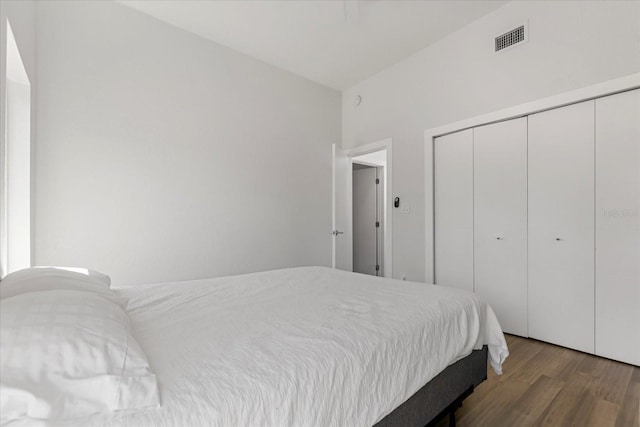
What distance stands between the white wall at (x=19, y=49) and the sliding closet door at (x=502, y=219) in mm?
3419

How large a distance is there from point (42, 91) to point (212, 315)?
2.38 m

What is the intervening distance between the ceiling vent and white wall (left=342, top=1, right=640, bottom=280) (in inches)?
2.0

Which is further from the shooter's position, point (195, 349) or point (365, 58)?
point (365, 58)

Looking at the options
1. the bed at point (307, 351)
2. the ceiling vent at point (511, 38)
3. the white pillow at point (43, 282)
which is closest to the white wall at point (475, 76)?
the ceiling vent at point (511, 38)

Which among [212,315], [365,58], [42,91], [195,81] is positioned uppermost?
[365,58]

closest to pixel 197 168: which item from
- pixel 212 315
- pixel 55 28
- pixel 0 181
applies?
pixel 55 28

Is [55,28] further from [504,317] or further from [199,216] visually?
[504,317]

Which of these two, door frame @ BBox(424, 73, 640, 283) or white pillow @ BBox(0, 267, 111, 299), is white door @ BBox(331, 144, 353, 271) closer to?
door frame @ BBox(424, 73, 640, 283)

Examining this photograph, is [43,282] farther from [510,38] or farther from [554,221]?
[510,38]

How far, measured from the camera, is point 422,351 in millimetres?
1234

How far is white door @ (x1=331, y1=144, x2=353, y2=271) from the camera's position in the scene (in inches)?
144

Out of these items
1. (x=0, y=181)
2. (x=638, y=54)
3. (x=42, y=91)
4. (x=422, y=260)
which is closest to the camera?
(x=0, y=181)

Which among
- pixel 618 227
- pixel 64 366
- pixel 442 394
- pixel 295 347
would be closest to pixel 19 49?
pixel 64 366

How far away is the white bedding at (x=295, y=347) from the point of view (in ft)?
2.53
